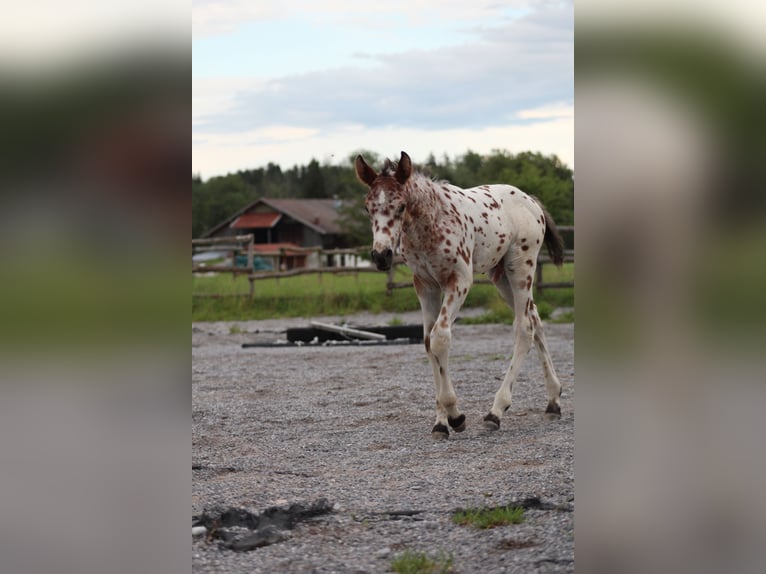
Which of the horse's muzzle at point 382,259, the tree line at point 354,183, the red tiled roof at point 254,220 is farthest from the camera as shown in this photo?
the red tiled roof at point 254,220

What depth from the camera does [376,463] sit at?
5.30 meters

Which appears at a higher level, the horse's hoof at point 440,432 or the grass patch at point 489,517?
the grass patch at point 489,517

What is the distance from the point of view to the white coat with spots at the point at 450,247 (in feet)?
19.0

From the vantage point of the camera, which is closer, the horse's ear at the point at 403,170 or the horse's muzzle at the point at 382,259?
the horse's muzzle at the point at 382,259

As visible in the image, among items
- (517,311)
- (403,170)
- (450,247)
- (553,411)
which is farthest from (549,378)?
(403,170)

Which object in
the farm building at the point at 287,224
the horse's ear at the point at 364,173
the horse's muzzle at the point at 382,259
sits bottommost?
the horse's muzzle at the point at 382,259

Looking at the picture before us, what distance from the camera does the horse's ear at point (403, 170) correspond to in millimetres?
5788

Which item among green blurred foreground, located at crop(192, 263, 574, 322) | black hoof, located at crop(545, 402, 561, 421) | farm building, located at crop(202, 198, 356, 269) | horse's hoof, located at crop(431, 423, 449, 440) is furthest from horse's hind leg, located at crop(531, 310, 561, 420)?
farm building, located at crop(202, 198, 356, 269)

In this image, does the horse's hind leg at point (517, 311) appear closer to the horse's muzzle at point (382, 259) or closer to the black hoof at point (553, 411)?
the black hoof at point (553, 411)

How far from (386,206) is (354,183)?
44.2 metres

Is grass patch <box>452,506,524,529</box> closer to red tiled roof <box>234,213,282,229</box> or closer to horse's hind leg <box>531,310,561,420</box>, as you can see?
horse's hind leg <box>531,310,561,420</box>

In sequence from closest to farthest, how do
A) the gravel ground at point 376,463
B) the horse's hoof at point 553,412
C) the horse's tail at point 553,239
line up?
1. the gravel ground at point 376,463
2. the horse's hoof at point 553,412
3. the horse's tail at point 553,239

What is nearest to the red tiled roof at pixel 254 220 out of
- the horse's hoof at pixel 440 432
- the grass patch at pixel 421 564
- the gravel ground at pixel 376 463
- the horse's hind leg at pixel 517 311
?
the gravel ground at pixel 376 463
